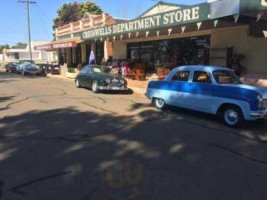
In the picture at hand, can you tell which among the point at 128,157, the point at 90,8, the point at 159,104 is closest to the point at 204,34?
the point at 159,104

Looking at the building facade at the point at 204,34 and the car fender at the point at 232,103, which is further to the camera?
the building facade at the point at 204,34

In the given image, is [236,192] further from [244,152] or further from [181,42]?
[181,42]

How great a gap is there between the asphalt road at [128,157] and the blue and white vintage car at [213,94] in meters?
0.41

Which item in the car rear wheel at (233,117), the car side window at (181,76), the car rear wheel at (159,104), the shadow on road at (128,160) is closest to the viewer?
the shadow on road at (128,160)


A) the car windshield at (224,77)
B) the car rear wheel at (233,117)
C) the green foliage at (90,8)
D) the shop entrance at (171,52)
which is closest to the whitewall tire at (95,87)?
the shop entrance at (171,52)

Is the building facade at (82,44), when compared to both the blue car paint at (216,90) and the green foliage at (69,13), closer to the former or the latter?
the blue car paint at (216,90)

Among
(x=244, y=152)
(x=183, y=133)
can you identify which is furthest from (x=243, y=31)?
(x=244, y=152)

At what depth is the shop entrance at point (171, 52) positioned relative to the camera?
19.2 meters

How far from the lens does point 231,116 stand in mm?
9188

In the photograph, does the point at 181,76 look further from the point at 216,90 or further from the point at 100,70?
the point at 100,70

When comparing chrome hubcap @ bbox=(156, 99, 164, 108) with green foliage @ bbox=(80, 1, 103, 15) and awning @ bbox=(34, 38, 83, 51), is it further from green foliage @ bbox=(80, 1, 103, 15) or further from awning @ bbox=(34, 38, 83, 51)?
green foliage @ bbox=(80, 1, 103, 15)

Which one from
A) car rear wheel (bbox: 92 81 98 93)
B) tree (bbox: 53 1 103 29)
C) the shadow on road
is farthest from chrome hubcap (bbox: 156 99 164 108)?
tree (bbox: 53 1 103 29)

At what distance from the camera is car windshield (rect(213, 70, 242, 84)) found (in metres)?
9.86

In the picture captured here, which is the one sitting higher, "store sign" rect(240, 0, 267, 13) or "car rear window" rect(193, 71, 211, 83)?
"store sign" rect(240, 0, 267, 13)
